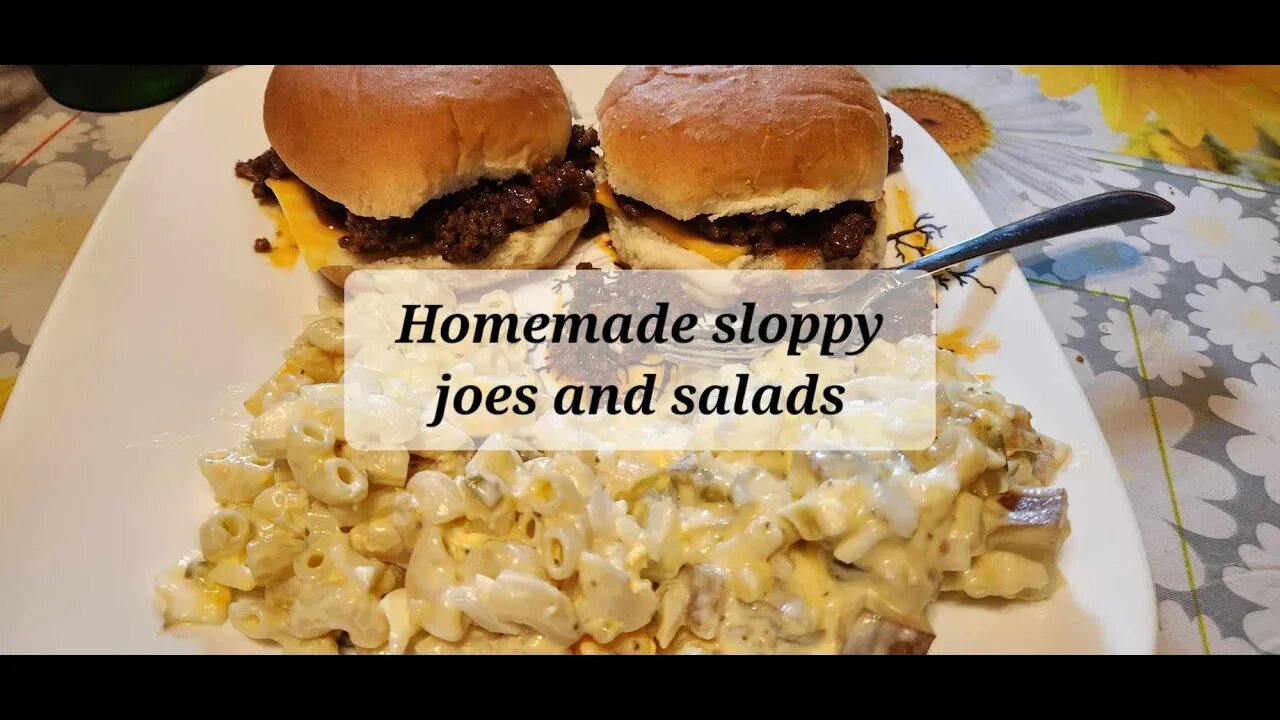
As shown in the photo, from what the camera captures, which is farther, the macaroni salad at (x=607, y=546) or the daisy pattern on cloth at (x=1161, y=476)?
the daisy pattern on cloth at (x=1161, y=476)

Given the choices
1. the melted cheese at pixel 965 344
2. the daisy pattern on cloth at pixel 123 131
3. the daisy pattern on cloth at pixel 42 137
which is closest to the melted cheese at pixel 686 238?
the melted cheese at pixel 965 344

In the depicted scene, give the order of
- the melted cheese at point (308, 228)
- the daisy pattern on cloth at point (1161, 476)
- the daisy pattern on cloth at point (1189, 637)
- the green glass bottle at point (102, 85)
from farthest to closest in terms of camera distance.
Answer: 1. the green glass bottle at point (102, 85)
2. the melted cheese at point (308, 228)
3. the daisy pattern on cloth at point (1161, 476)
4. the daisy pattern on cloth at point (1189, 637)

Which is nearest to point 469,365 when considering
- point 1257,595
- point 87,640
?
point 87,640

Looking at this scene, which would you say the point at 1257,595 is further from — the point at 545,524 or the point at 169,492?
the point at 169,492

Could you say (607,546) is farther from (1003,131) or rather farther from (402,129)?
(1003,131)

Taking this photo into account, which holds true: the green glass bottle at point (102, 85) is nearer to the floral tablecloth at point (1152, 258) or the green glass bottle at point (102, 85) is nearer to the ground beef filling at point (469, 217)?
the floral tablecloth at point (1152, 258)

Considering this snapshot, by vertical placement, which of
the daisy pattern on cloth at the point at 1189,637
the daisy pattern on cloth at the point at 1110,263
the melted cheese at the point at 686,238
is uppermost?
the melted cheese at the point at 686,238

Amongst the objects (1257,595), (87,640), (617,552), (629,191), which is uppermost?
(629,191)
